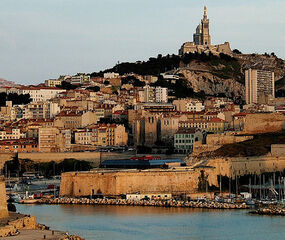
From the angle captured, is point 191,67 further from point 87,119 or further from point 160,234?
point 160,234

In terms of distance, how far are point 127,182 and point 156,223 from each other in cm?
955

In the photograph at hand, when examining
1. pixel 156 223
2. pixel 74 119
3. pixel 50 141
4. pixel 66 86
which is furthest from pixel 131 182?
pixel 66 86

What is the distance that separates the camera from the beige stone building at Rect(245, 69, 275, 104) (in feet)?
296

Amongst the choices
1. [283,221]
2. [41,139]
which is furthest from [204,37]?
[283,221]

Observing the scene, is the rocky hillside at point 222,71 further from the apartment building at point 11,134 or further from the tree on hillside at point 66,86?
the apartment building at point 11,134

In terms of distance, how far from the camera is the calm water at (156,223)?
35406mm

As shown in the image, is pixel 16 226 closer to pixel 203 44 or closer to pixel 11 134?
pixel 11 134

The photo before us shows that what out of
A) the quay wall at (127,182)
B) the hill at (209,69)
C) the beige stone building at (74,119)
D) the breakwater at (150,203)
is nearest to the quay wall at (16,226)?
the breakwater at (150,203)

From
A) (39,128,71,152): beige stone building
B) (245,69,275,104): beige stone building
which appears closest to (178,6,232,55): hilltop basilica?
(245,69,275,104): beige stone building

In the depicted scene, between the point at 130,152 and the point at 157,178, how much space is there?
13054 mm

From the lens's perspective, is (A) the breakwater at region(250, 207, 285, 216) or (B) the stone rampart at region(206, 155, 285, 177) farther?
(B) the stone rampart at region(206, 155, 285, 177)

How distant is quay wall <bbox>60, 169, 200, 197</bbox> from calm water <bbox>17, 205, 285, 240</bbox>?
11.6 ft

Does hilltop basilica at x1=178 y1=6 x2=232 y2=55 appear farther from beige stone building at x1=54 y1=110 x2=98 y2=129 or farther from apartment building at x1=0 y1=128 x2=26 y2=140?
apartment building at x1=0 y1=128 x2=26 y2=140

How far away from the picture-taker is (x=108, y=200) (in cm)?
4572
